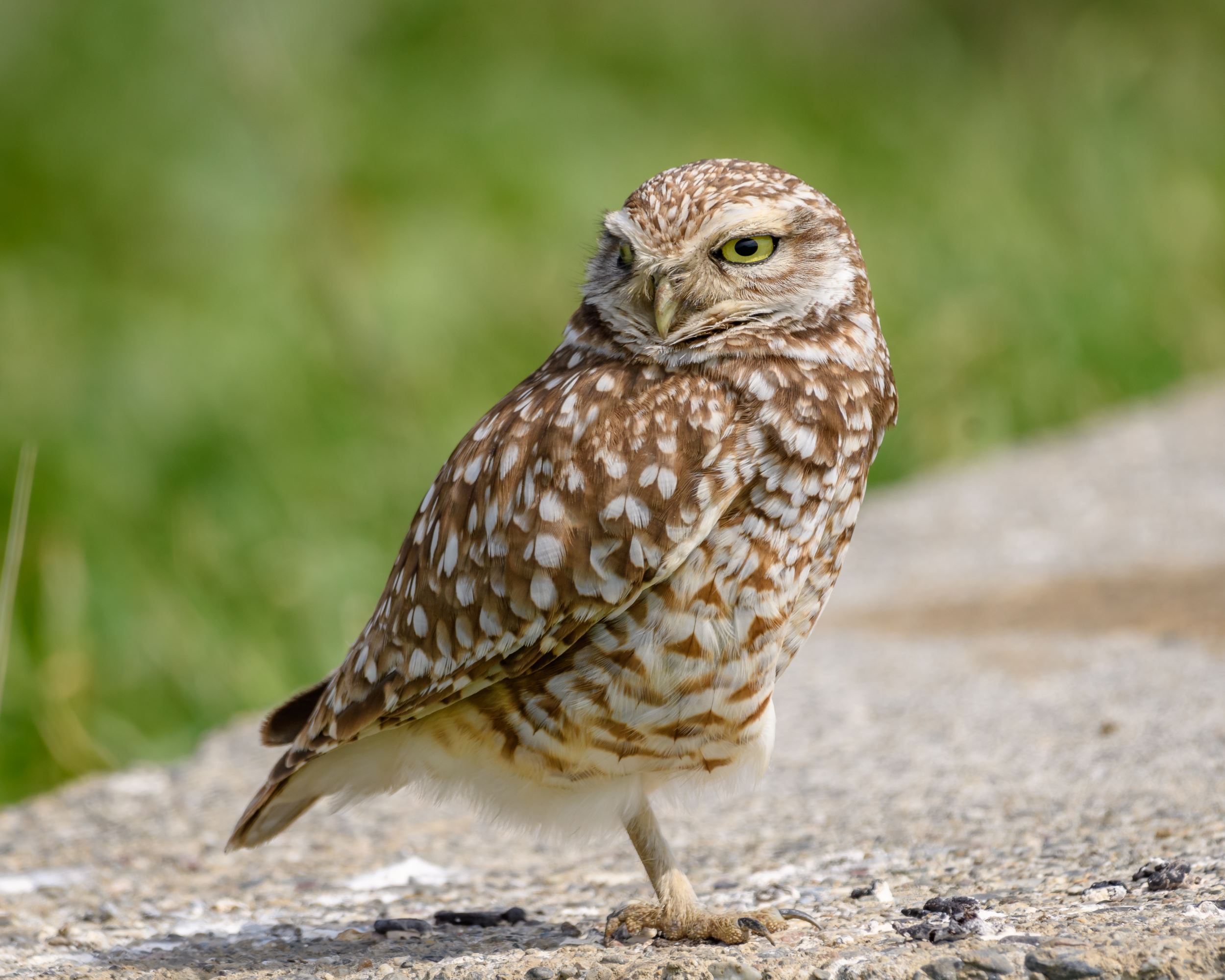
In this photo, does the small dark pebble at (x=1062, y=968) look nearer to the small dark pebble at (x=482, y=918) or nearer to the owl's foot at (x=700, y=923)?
the owl's foot at (x=700, y=923)

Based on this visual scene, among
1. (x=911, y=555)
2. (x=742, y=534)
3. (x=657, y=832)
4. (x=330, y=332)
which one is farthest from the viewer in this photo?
(x=330, y=332)

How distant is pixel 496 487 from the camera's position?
2857 millimetres

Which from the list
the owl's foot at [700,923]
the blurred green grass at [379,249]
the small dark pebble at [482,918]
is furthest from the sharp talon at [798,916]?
the blurred green grass at [379,249]

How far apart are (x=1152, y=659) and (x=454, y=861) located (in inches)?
81.4

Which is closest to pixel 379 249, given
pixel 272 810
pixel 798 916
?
pixel 272 810

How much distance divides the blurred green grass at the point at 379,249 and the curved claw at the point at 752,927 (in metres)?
1.35

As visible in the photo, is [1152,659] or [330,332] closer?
[1152,659]

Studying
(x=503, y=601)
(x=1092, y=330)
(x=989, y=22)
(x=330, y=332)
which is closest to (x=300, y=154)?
(x=330, y=332)

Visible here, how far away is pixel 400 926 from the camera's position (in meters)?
3.10

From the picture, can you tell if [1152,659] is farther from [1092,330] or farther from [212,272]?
[212,272]

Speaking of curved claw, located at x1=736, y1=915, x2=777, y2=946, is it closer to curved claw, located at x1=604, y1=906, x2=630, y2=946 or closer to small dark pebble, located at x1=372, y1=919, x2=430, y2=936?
curved claw, located at x1=604, y1=906, x2=630, y2=946

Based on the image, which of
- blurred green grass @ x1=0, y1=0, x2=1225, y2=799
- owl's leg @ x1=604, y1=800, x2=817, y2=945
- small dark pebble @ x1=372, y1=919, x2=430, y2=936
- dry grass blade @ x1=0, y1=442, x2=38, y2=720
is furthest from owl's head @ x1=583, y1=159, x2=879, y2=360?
dry grass blade @ x1=0, y1=442, x2=38, y2=720

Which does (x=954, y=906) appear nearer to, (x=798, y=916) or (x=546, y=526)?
(x=798, y=916)

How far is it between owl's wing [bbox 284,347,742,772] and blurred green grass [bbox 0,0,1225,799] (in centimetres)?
47
